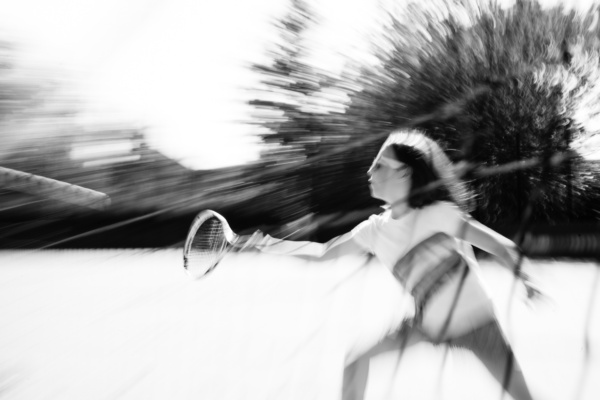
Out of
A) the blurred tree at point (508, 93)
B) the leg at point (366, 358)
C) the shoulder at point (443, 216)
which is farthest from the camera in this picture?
the blurred tree at point (508, 93)

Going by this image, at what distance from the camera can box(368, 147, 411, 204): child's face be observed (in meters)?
2.04

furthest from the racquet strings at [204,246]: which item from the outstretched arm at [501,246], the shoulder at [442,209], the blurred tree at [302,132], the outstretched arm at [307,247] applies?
the blurred tree at [302,132]

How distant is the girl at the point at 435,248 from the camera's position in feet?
5.78

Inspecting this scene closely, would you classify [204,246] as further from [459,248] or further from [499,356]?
[499,356]

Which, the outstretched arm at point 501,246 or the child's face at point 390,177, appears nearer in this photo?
the outstretched arm at point 501,246

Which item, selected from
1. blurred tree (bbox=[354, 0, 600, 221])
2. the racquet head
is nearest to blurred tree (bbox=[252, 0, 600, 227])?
blurred tree (bbox=[354, 0, 600, 221])

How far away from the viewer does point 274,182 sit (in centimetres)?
1794

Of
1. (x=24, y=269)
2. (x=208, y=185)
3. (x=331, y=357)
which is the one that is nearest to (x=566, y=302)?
(x=331, y=357)

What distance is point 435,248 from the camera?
1840mm

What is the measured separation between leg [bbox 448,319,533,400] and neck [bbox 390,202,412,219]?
21.3 inches

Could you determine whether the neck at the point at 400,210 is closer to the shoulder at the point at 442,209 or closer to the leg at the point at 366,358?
the shoulder at the point at 442,209

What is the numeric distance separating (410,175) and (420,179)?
0.05 m

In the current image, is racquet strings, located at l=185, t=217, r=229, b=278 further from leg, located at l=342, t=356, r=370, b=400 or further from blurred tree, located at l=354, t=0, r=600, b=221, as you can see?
blurred tree, located at l=354, t=0, r=600, b=221

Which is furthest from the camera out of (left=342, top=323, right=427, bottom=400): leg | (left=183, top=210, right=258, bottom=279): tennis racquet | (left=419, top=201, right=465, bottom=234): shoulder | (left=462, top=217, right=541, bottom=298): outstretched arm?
(left=183, top=210, right=258, bottom=279): tennis racquet
